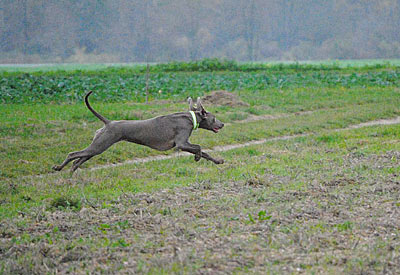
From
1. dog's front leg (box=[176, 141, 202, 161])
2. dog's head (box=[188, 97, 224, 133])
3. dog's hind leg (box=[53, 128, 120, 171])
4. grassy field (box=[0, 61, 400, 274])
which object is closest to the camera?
grassy field (box=[0, 61, 400, 274])

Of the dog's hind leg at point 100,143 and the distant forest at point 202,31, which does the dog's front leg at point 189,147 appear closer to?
the dog's hind leg at point 100,143

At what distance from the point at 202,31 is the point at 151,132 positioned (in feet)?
257

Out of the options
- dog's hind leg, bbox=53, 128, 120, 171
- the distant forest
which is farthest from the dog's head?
the distant forest

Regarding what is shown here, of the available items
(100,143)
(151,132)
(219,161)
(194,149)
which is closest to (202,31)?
(219,161)

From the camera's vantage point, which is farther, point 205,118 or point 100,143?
point 205,118

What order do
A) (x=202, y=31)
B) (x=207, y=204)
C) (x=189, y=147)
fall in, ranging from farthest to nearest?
(x=202, y=31)
(x=189, y=147)
(x=207, y=204)

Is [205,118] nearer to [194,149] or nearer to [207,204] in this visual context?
[194,149]

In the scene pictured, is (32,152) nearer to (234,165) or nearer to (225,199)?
(234,165)

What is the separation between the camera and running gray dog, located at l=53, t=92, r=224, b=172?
30.0 ft

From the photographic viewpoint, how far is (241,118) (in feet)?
57.8

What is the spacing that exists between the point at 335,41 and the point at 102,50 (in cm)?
3660

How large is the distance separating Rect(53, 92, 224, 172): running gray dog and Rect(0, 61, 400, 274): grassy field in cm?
42

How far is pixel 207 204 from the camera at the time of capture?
24.5 feet

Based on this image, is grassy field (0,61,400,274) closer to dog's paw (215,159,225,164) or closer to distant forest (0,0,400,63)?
dog's paw (215,159,225,164)
